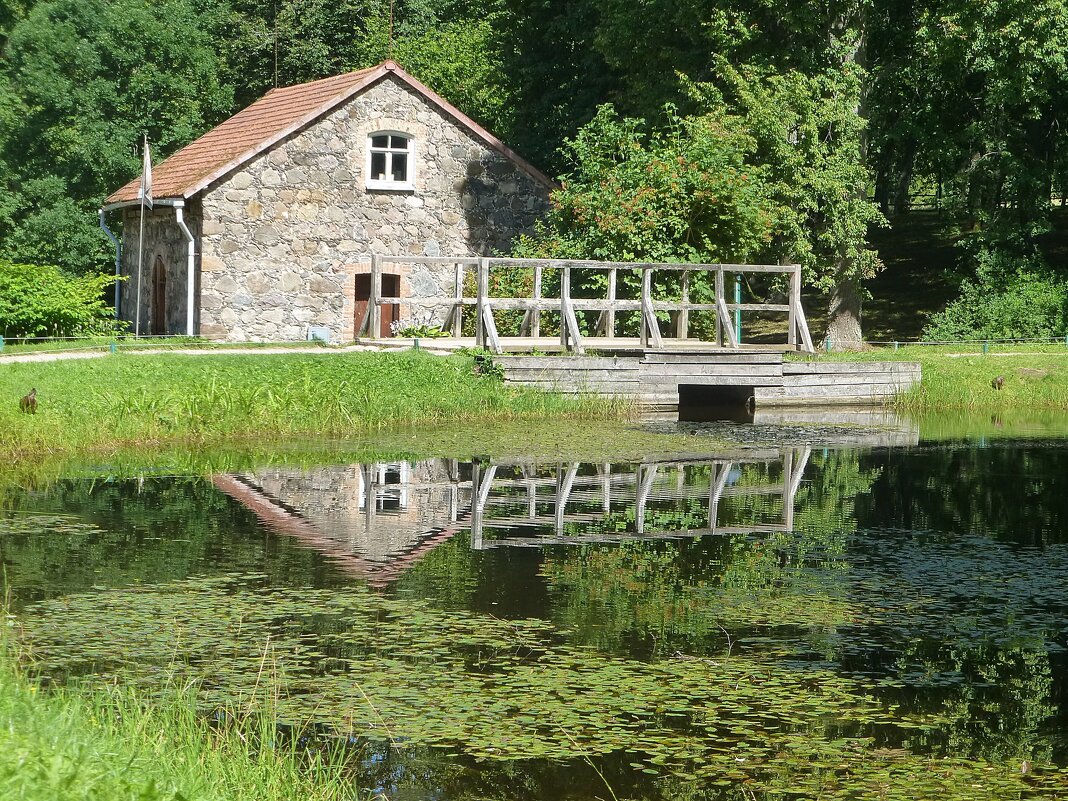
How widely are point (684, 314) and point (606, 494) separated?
1123 centimetres

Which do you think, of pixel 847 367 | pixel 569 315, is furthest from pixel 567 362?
pixel 847 367

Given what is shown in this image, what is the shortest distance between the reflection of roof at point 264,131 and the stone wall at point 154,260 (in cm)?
60

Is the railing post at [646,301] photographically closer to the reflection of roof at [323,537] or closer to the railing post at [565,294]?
the railing post at [565,294]

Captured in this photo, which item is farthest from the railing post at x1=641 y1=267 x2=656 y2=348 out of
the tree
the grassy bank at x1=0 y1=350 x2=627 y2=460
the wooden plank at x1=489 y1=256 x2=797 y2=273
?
the tree

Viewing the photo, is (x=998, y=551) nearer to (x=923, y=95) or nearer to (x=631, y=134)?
(x=631, y=134)

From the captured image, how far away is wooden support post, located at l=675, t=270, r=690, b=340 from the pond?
8.71 metres

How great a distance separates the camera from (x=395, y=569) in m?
12.4

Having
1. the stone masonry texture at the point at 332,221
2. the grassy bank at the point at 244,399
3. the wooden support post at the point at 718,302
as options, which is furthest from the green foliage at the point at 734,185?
the grassy bank at the point at 244,399

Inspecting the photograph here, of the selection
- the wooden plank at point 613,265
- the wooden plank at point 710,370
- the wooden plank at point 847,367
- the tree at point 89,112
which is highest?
the tree at point 89,112

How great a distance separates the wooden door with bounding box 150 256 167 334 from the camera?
103ft

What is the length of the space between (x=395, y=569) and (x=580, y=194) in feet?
59.2

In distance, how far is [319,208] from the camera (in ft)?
101

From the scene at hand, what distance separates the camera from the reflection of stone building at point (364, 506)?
43.4 feet

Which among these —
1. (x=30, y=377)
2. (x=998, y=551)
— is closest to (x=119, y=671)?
(x=998, y=551)
